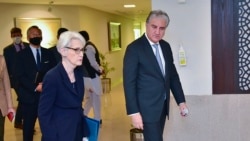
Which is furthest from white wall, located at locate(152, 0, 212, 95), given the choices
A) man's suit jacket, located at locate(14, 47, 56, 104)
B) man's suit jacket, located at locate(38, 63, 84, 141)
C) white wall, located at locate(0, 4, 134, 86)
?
white wall, located at locate(0, 4, 134, 86)

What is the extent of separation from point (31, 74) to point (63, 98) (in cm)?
164

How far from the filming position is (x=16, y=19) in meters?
6.53

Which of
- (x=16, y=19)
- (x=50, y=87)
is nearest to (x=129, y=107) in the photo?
(x=50, y=87)

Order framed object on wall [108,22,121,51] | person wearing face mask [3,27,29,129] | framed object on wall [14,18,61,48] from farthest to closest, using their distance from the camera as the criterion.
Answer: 1. framed object on wall [108,22,121,51]
2. framed object on wall [14,18,61,48]
3. person wearing face mask [3,27,29,129]

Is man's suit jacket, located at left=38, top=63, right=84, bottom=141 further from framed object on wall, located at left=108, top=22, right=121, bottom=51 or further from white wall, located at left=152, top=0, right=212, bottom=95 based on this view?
framed object on wall, located at left=108, top=22, right=121, bottom=51

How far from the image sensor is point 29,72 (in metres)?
3.38

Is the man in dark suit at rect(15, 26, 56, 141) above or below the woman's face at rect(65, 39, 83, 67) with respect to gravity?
below

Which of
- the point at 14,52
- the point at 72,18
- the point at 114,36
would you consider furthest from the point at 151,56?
the point at 114,36

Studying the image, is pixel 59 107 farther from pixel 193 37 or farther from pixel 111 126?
pixel 111 126

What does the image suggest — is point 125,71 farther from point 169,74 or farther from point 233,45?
point 233,45

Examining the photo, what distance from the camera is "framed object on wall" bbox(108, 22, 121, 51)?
9.28 metres

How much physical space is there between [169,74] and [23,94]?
1755 millimetres

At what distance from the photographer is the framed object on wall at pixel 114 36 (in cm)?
928

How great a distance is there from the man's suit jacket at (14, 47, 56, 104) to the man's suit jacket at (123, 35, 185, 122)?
4.62ft
